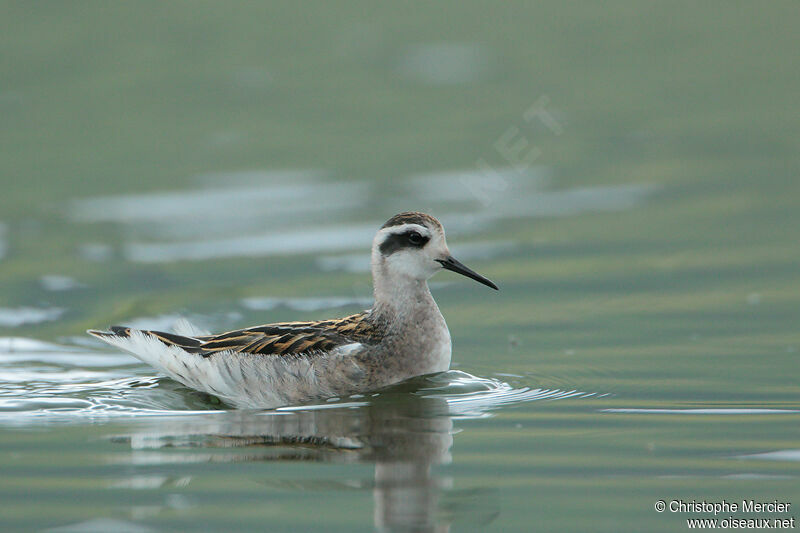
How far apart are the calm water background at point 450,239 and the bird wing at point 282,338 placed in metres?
0.48

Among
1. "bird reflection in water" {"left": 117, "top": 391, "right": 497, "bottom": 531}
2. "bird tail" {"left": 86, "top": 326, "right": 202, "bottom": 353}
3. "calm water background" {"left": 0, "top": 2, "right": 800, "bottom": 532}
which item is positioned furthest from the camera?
"bird tail" {"left": 86, "top": 326, "right": 202, "bottom": 353}

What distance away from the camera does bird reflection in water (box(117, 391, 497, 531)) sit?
8.90 metres

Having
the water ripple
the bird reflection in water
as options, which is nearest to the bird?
the water ripple

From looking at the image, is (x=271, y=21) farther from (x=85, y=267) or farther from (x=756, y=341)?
(x=756, y=341)

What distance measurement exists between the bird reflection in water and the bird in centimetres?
30

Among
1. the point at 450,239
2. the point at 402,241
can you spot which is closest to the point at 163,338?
the point at 402,241

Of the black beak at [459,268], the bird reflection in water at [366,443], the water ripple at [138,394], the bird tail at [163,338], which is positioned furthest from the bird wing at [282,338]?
the black beak at [459,268]

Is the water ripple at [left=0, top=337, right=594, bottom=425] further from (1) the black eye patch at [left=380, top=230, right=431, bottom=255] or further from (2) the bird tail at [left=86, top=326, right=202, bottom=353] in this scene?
(1) the black eye patch at [left=380, top=230, right=431, bottom=255]

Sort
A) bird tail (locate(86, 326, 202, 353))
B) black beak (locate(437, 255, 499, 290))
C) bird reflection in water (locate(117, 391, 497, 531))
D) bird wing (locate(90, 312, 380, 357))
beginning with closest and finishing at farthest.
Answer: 1. bird reflection in water (locate(117, 391, 497, 531))
2. bird wing (locate(90, 312, 380, 357))
3. bird tail (locate(86, 326, 202, 353))
4. black beak (locate(437, 255, 499, 290))

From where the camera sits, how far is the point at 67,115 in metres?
23.4

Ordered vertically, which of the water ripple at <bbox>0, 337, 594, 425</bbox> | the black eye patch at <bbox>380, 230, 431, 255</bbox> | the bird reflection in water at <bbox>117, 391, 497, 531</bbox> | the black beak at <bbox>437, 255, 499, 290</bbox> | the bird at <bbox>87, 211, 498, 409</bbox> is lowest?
the bird reflection in water at <bbox>117, 391, 497, 531</bbox>

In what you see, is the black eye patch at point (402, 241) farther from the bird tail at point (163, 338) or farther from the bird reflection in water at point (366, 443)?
the bird tail at point (163, 338)

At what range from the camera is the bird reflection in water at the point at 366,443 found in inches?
350

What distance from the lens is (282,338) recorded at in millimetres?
11930
